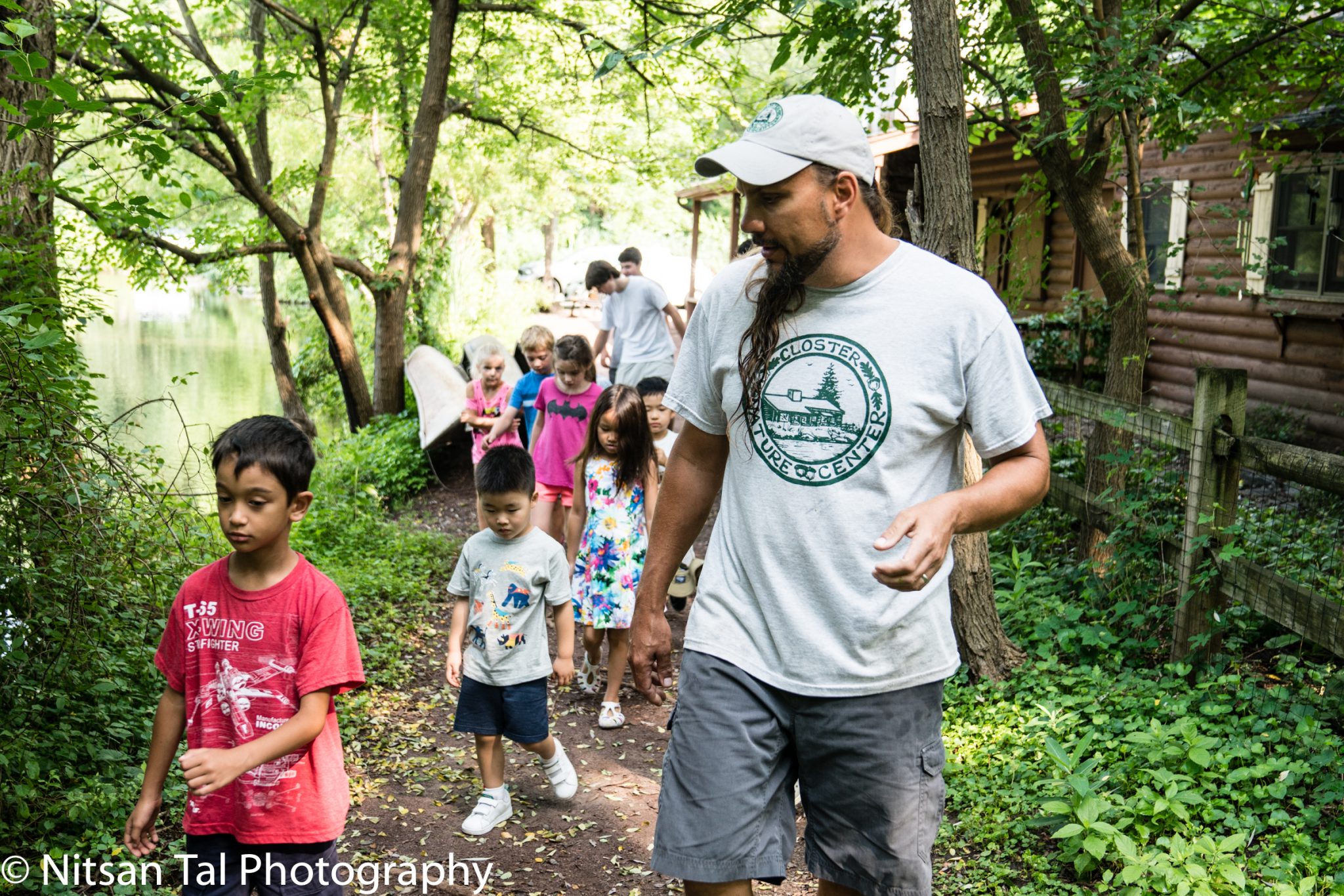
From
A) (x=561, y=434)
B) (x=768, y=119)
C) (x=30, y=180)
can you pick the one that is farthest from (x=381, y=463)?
(x=768, y=119)

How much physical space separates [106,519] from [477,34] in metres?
13.6

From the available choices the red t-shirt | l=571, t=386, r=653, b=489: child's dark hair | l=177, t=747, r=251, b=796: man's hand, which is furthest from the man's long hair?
l=571, t=386, r=653, b=489: child's dark hair

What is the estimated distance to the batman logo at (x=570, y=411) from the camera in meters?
7.22

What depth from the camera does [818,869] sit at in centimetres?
263

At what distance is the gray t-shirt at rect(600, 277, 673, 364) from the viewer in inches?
398

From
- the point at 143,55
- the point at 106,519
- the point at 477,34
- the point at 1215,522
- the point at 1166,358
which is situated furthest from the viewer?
the point at 477,34

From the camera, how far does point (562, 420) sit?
725 centimetres

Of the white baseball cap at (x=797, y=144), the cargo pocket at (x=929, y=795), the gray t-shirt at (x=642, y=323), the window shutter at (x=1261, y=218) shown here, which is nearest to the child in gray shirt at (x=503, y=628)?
the cargo pocket at (x=929, y=795)

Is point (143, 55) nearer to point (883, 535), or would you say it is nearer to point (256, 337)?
point (883, 535)

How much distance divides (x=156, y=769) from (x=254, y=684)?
31 centimetres

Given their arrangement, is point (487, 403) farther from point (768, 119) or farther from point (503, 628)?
point (768, 119)

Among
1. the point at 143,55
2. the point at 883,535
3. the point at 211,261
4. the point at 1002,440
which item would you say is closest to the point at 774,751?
the point at 883,535

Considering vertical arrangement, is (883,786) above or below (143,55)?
below

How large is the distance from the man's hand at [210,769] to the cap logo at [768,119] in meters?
1.85
